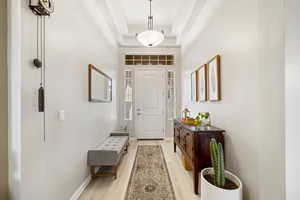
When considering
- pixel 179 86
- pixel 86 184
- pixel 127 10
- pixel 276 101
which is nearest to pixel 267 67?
pixel 276 101

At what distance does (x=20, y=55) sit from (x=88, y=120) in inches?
60.0

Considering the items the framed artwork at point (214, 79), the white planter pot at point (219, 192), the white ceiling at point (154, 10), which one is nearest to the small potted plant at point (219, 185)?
the white planter pot at point (219, 192)

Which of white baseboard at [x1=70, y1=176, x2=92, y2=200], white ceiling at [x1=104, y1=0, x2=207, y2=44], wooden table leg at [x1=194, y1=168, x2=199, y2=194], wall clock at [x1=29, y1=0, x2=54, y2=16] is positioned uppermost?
white ceiling at [x1=104, y1=0, x2=207, y2=44]

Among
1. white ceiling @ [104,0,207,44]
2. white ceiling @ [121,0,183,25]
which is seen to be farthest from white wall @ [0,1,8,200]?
white ceiling @ [121,0,183,25]

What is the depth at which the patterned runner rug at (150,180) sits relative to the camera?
2133 mm

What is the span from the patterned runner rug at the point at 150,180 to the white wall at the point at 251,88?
936 mm

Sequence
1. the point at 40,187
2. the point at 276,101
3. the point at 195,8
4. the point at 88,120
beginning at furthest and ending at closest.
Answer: the point at 195,8 < the point at 88,120 < the point at 40,187 < the point at 276,101

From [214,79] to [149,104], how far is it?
304cm

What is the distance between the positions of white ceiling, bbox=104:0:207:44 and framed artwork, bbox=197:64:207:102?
46.2 inches

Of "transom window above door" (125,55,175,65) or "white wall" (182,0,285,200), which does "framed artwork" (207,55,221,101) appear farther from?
"transom window above door" (125,55,175,65)

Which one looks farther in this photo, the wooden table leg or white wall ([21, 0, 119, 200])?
the wooden table leg

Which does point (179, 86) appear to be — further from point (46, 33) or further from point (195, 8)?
point (46, 33)

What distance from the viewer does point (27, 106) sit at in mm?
1285

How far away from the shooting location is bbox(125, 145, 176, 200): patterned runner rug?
213 cm
